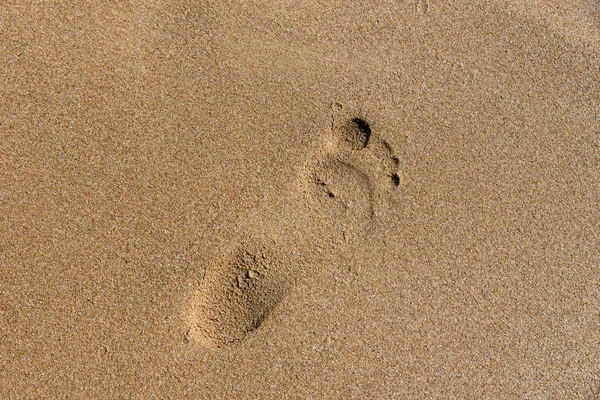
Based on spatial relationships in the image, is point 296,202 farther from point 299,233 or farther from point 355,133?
point 355,133

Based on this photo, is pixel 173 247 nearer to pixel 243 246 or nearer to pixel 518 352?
pixel 243 246

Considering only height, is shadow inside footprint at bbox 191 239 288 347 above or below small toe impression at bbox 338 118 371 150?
below

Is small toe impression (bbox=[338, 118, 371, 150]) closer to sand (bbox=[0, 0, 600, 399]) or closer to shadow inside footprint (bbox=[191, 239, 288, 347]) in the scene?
sand (bbox=[0, 0, 600, 399])

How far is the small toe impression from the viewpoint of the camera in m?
1.37

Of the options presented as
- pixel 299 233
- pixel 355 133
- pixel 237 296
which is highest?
pixel 355 133

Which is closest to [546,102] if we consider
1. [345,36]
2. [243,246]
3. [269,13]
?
[345,36]

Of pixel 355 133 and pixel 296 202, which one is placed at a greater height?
pixel 355 133

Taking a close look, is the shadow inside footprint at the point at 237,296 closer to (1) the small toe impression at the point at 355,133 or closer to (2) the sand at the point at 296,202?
(2) the sand at the point at 296,202

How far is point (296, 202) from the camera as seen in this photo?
1352 mm

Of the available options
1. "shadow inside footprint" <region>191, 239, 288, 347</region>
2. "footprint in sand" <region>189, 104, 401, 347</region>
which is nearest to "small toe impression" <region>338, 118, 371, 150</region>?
"footprint in sand" <region>189, 104, 401, 347</region>

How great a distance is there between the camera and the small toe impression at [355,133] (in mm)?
1371

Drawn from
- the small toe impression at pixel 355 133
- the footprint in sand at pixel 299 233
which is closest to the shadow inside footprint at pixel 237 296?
the footprint in sand at pixel 299 233

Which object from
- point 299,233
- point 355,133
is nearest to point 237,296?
point 299,233

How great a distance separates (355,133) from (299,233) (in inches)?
15.7
